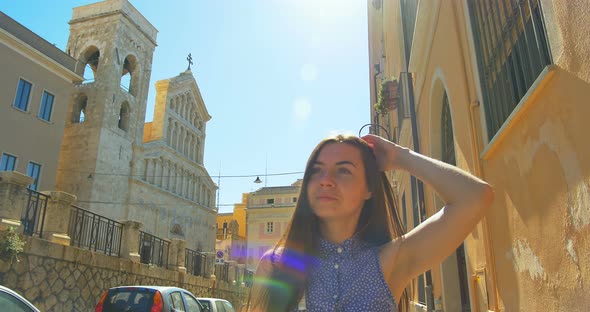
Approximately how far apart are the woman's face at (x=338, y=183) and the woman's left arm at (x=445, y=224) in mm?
223

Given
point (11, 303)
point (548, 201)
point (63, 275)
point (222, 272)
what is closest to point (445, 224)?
point (548, 201)

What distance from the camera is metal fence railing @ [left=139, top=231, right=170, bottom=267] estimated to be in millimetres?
16891

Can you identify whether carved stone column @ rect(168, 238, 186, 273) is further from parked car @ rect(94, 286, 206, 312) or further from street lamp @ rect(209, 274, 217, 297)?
parked car @ rect(94, 286, 206, 312)

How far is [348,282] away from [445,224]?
42 cm

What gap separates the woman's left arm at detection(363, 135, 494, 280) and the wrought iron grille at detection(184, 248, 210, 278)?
2023 cm

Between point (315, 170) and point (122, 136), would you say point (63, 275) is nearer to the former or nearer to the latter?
point (315, 170)

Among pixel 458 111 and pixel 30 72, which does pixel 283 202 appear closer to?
pixel 30 72

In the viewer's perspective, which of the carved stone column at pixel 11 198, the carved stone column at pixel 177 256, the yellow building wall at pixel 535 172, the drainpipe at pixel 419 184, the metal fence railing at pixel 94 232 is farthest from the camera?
the carved stone column at pixel 177 256

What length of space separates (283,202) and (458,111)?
44.9m

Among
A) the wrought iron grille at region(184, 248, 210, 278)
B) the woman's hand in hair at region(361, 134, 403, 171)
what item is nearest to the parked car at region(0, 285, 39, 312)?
the woman's hand in hair at region(361, 134, 403, 171)

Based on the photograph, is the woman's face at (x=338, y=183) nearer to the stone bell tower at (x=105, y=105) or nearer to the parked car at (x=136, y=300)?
the parked car at (x=136, y=300)

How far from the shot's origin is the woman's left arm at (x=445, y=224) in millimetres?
1500

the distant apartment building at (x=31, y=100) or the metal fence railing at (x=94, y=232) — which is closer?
the metal fence railing at (x=94, y=232)

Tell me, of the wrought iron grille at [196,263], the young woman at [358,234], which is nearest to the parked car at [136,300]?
the young woman at [358,234]
